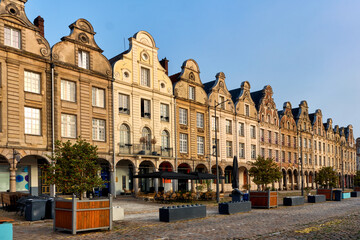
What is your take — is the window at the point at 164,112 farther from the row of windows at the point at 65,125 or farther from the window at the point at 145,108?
the row of windows at the point at 65,125

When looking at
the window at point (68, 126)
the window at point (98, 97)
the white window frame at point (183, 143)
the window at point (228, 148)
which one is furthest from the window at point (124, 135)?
the window at point (228, 148)

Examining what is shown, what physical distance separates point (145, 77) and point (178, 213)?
757 inches

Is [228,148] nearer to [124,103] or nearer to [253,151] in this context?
[253,151]

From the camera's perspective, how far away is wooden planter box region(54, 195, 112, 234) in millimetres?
12016

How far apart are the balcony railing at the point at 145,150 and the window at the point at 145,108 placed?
8.61 feet

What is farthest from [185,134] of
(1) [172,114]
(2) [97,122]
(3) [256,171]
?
(2) [97,122]

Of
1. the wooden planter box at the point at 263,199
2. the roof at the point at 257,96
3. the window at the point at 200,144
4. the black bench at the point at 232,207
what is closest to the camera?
the black bench at the point at 232,207

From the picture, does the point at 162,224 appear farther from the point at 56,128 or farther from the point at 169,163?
the point at 169,163

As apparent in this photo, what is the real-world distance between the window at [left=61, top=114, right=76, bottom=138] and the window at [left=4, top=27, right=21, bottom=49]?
18.3ft

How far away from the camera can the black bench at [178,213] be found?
15164 millimetres

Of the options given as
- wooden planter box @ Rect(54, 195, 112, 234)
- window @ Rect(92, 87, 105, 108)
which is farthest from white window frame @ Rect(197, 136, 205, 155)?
wooden planter box @ Rect(54, 195, 112, 234)

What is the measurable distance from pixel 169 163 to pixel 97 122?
8821mm

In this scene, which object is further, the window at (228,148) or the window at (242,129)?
the window at (242,129)

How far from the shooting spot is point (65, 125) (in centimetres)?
2647
